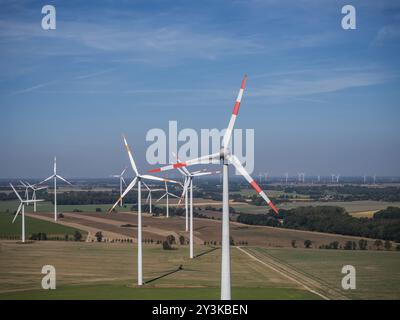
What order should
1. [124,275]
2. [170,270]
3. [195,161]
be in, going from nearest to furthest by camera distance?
[195,161], [124,275], [170,270]

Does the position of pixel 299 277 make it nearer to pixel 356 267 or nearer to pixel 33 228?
pixel 356 267

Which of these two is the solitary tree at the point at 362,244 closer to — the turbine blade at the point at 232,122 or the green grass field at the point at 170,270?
the green grass field at the point at 170,270

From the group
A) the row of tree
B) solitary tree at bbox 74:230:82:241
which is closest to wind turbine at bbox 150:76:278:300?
solitary tree at bbox 74:230:82:241

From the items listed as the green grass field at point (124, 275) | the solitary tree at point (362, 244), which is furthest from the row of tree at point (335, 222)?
the green grass field at point (124, 275)

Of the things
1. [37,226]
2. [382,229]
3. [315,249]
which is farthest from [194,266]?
[37,226]

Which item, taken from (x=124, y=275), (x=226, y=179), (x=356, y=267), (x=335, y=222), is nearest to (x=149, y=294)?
(x=124, y=275)

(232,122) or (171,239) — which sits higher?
(232,122)

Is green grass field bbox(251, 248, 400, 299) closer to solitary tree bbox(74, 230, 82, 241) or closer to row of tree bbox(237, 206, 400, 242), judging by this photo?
row of tree bbox(237, 206, 400, 242)
